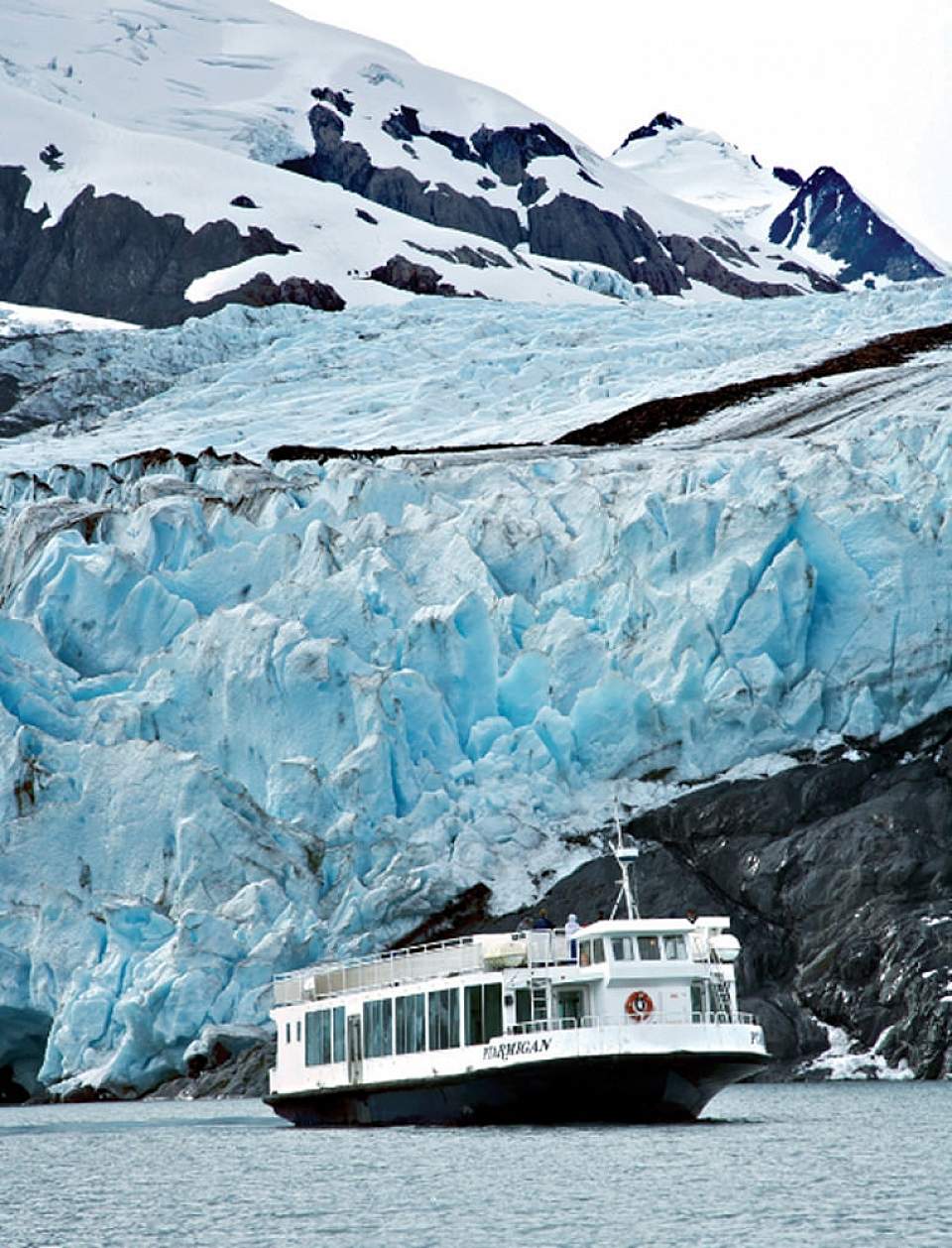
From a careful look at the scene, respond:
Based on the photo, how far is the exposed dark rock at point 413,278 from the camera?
112 m

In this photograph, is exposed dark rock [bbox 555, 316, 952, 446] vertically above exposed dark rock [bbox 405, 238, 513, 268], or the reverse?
exposed dark rock [bbox 405, 238, 513, 268]

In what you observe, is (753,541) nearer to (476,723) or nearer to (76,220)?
(476,723)

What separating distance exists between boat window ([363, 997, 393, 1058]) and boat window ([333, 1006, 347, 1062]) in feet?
2.56

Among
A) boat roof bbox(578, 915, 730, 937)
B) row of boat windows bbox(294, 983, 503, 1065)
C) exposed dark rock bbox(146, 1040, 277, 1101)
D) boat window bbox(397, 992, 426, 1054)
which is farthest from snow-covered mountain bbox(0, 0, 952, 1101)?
boat roof bbox(578, 915, 730, 937)

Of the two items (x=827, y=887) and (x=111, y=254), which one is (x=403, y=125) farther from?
(x=827, y=887)

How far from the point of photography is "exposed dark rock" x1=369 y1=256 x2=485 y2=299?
11175 cm

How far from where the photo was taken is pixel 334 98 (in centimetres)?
15638

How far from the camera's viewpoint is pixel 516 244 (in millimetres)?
146875

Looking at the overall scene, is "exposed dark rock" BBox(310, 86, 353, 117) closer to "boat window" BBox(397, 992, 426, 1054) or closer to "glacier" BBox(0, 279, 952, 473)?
"glacier" BBox(0, 279, 952, 473)

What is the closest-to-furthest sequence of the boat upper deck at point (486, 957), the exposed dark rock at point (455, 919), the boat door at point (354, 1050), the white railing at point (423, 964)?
the boat upper deck at point (486, 957) < the white railing at point (423, 964) < the boat door at point (354, 1050) < the exposed dark rock at point (455, 919)

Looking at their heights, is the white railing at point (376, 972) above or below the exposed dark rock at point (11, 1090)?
above

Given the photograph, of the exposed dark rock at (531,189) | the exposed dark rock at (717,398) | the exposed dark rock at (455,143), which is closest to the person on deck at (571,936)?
the exposed dark rock at (717,398)

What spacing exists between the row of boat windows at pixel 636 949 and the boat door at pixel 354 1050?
6.21 meters

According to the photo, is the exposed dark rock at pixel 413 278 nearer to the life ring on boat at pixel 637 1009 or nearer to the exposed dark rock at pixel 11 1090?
the exposed dark rock at pixel 11 1090
